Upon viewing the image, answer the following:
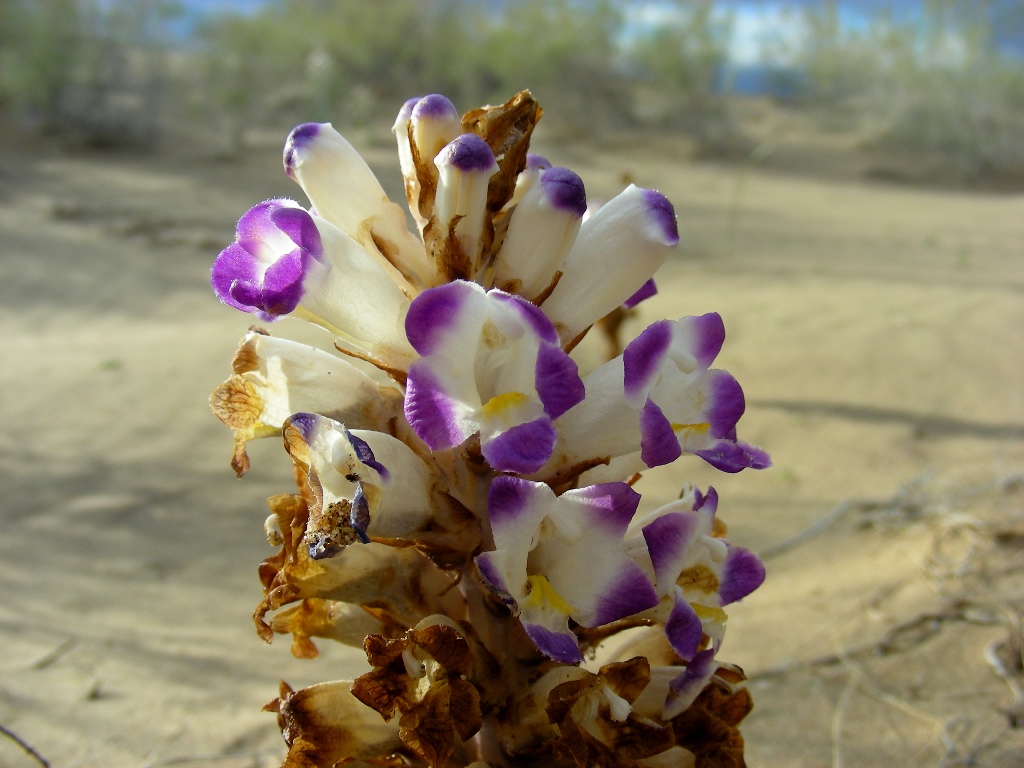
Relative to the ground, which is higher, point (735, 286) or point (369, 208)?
point (369, 208)

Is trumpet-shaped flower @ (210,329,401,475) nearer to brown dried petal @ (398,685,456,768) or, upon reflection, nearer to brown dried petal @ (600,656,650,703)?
brown dried petal @ (398,685,456,768)

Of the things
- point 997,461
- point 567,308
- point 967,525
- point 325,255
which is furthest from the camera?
point 997,461

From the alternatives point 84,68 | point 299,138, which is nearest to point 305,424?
point 299,138

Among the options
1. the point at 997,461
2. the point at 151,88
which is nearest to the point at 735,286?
the point at 997,461

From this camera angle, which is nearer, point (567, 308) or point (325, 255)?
point (325, 255)

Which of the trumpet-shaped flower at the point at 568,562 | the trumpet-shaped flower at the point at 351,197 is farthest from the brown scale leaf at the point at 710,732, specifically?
the trumpet-shaped flower at the point at 351,197

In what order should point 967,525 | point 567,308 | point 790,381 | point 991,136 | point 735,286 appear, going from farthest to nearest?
point 991,136 → point 735,286 → point 790,381 → point 967,525 → point 567,308

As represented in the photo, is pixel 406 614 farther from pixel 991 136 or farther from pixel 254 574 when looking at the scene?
pixel 991 136
